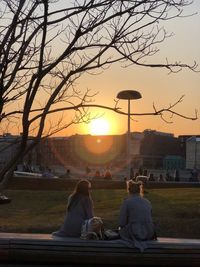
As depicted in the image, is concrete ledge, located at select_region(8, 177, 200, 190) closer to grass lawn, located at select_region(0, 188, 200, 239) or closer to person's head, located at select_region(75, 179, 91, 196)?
grass lawn, located at select_region(0, 188, 200, 239)

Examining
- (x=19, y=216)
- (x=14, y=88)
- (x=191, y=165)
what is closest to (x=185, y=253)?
(x=14, y=88)

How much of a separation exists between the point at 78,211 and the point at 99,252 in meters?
1.10

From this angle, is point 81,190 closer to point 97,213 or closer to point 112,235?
point 112,235

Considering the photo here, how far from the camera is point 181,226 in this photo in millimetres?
15352

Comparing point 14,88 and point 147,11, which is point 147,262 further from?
point 147,11

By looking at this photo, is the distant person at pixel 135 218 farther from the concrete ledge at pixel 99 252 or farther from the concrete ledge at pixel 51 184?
the concrete ledge at pixel 51 184

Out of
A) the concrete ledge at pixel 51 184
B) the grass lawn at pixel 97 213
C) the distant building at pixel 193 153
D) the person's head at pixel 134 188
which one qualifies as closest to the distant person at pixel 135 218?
the person's head at pixel 134 188

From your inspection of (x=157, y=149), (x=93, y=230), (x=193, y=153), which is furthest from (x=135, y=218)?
(x=157, y=149)

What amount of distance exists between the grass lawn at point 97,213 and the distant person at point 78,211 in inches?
166

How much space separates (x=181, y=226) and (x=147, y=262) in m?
5.58

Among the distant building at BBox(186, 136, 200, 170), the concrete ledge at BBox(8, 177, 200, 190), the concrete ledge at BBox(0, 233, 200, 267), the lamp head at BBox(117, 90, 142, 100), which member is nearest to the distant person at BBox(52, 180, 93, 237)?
the concrete ledge at BBox(0, 233, 200, 267)

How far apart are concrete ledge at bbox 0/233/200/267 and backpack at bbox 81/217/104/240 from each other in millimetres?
140

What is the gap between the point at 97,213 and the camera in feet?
62.7

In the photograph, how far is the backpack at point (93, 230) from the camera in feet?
33.4
